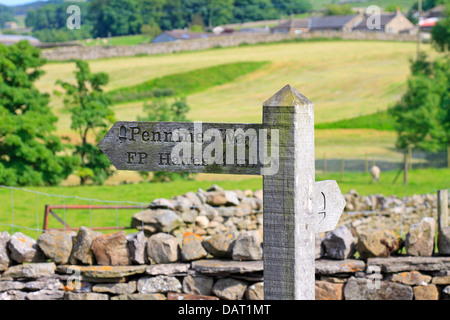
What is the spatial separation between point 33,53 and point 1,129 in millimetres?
3744

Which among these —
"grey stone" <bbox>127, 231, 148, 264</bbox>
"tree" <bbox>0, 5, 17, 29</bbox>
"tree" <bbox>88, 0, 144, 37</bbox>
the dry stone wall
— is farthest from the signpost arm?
"tree" <bbox>0, 5, 17, 29</bbox>

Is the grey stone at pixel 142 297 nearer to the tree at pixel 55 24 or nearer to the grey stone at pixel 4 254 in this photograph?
the grey stone at pixel 4 254

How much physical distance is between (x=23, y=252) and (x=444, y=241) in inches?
183

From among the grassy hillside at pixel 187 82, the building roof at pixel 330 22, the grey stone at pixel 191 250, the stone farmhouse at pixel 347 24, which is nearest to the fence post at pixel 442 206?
the grey stone at pixel 191 250

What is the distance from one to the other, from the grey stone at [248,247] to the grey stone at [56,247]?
6.22 feet

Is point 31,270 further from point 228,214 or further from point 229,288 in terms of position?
point 228,214

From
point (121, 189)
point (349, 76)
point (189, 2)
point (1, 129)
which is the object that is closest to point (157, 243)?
point (121, 189)

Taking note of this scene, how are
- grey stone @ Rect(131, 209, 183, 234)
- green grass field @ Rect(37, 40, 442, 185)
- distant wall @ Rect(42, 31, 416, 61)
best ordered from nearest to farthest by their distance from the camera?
grey stone @ Rect(131, 209, 183, 234)
green grass field @ Rect(37, 40, 442, 185)
distant wall @ Rect(42, 31, 416, 61)

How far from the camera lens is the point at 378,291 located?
6957 mm

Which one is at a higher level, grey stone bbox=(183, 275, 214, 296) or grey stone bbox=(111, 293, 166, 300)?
grey stone bbox=(183, 275, 214, 296)

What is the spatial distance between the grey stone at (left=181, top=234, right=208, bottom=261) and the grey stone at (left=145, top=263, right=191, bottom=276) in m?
0.11

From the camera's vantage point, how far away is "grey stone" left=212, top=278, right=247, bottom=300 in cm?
699

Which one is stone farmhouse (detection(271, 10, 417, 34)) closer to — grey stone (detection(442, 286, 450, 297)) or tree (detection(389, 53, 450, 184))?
tree (detection(389, 53, 450, 184))

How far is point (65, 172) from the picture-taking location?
22469 millimetres
